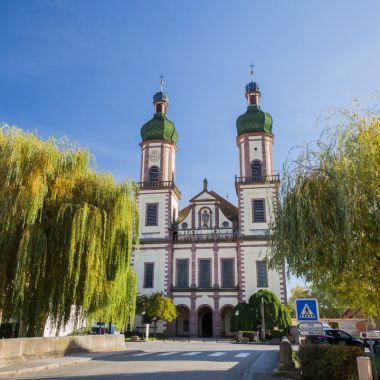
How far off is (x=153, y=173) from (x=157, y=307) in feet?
51.0

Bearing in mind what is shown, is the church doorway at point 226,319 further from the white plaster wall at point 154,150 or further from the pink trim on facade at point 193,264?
the white plaster wall at point 154,150

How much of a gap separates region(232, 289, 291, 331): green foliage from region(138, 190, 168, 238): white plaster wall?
12010mm

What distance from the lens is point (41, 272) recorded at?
13859 mm

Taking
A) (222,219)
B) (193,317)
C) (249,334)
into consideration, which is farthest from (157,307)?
(222,219)

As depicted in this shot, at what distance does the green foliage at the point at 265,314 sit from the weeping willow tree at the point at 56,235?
23.2 metres

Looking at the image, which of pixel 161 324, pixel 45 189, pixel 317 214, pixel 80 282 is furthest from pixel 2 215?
pixel 161 324

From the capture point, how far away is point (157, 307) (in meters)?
37.5

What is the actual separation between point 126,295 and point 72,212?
538 centimetres

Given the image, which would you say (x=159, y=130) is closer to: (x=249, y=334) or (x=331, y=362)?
(x=249, y=334)

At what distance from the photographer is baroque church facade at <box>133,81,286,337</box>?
4109 centimetres

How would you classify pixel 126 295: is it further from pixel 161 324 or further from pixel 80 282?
pixel 161 324

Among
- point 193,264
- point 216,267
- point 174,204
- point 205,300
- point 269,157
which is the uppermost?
point 269,157

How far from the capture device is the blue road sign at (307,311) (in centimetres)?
1002

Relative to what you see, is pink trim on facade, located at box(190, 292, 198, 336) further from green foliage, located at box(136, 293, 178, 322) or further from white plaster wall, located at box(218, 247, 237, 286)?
white plaster wall, located at box(218, 247, 237, 286)
